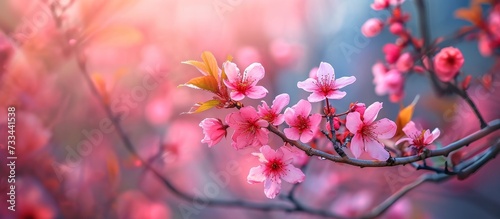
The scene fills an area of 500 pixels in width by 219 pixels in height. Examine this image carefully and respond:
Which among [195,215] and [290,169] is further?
[195,215]

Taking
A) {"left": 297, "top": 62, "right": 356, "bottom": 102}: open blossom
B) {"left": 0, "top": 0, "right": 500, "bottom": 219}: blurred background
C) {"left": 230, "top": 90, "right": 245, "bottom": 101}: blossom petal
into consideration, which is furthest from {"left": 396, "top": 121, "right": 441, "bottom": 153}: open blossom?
{"left": 0, "top": 0, "right": 500, "bottom": 219}: blurred background

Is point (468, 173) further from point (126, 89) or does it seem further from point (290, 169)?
point (126, 89)

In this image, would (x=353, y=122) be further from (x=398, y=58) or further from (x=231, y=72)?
(x=398, y=58)

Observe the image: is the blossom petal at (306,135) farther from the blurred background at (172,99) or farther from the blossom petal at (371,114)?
the blurred background at (172,99)

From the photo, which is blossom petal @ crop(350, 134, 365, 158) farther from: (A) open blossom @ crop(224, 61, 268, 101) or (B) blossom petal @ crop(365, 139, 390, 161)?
(A) open blossom @ crop(224, 61, 268, 101)

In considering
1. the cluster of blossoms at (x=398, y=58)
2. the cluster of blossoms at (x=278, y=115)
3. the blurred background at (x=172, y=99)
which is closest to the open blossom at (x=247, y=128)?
the cluster of blossoms at (x=278, y=115)

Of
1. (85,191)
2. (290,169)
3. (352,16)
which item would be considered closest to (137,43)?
(85,191)
